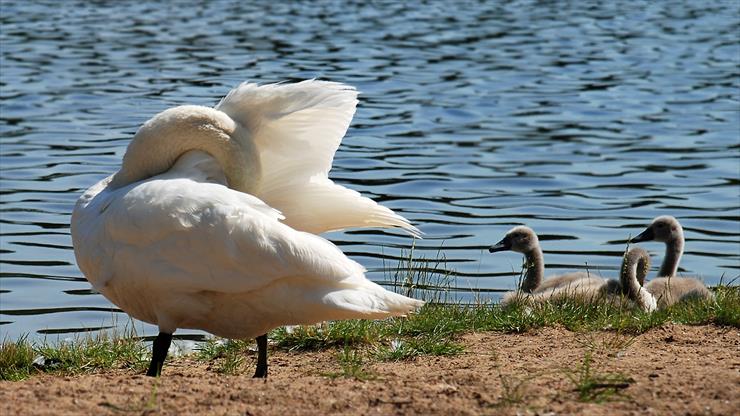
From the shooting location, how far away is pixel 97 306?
1069 cm

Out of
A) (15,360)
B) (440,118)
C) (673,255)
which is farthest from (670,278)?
(440,118)

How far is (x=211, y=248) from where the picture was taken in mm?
6266

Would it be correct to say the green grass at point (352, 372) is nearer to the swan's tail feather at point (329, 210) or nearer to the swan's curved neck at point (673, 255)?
the swan's tail feather at point (329, 210)

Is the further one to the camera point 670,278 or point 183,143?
point 670,278

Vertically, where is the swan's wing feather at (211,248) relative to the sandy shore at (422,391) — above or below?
above

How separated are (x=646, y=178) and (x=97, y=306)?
7.39m

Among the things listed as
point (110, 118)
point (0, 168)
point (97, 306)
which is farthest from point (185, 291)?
point (110, 118)

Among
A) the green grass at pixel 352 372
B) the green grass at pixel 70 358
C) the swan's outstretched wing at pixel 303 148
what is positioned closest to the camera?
the green grass at pixel 352 372

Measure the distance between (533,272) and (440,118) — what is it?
28.1 feet

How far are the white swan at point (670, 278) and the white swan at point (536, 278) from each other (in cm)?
49

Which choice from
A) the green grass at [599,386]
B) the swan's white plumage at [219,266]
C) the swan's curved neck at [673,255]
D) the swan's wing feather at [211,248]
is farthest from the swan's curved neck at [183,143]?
the swan's curved neck at [673,255]

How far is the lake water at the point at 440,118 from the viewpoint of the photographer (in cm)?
1246

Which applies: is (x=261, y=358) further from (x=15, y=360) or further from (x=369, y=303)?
(x=15, y=360)

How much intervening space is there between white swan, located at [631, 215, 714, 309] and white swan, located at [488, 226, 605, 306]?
1.62 feet
